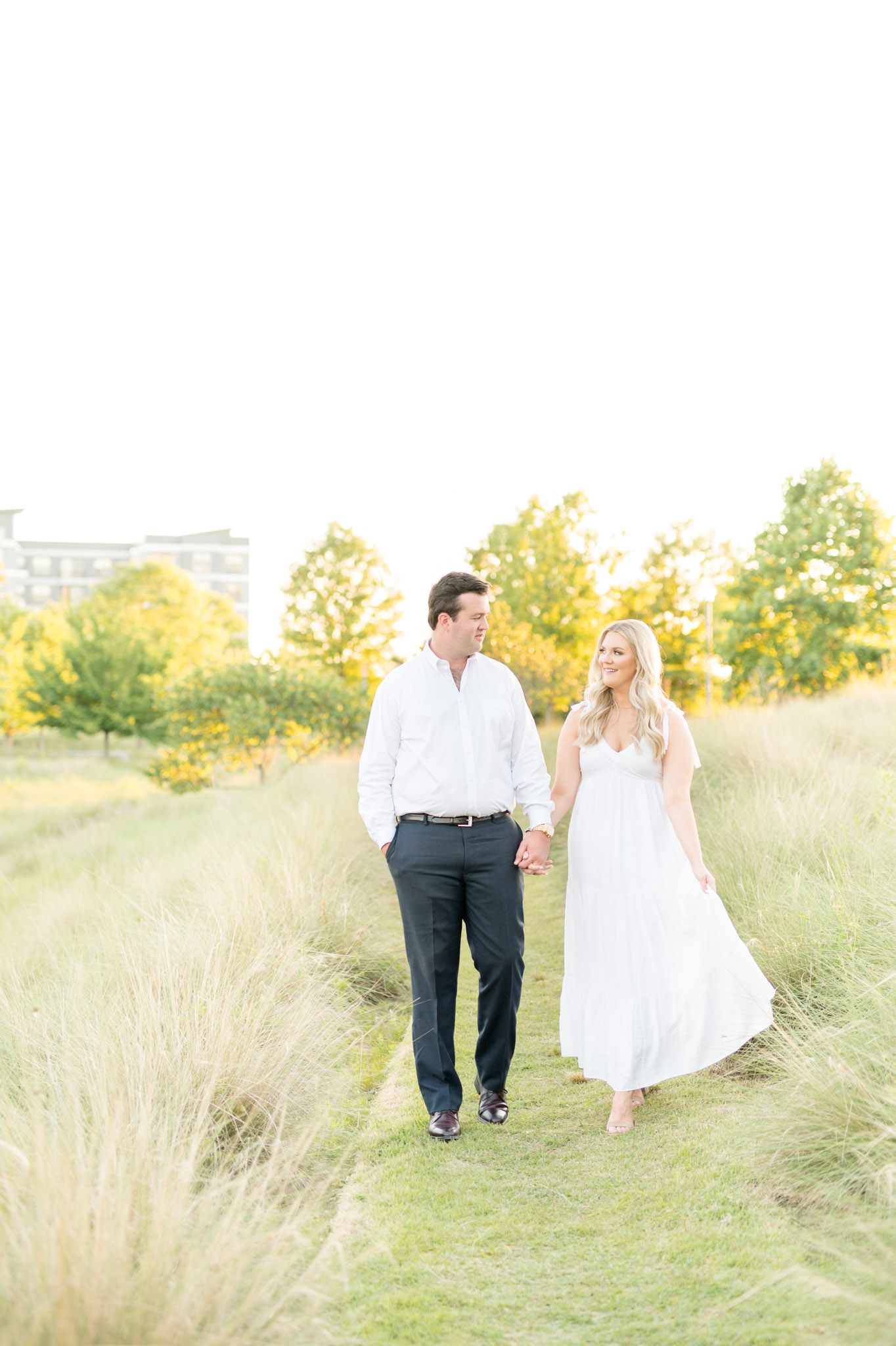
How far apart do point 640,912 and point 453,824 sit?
34.8 inches

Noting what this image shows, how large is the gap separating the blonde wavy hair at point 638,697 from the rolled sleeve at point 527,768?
0.22m

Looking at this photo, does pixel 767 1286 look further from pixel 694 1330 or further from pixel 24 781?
pixel 24 781

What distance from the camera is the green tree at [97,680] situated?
38438mm

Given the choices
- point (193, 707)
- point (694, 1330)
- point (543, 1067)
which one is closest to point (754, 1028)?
point (543, 1067)

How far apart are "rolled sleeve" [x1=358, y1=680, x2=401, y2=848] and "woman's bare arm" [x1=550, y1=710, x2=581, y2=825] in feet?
2.43

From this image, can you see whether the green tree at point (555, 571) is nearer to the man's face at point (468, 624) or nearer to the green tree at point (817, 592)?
the green tree at point (817, 592)

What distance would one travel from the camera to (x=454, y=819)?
4.59m

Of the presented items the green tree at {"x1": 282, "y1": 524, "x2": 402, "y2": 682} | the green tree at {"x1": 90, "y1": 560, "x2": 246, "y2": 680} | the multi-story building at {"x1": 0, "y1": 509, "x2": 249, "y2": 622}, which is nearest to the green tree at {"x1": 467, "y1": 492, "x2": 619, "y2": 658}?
the green tree at {"x1": 282, "y1": 524, "x2": 402, "y2": 682}

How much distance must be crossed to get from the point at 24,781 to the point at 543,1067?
1312 inches

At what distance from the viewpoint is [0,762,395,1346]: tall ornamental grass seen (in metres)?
2.51

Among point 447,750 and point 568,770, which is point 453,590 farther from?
point 568,770

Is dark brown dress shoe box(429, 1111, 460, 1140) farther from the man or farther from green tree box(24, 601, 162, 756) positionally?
green tree box(24, 601, 162, 756)

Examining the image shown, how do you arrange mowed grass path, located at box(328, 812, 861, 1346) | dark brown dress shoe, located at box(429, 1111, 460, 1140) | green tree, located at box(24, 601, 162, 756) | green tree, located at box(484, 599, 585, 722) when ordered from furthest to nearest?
green tree, located at box(24, 601, 162, 756), green tree, located at box(484, 599, 585, 722), dark brown dress shoe, located at box(429, 1111, 460, 1140), mowed grass path, located at box(328, 812, 861, 1346)

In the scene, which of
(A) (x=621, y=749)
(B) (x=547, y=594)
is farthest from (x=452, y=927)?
(B) (x=547, y=594)
